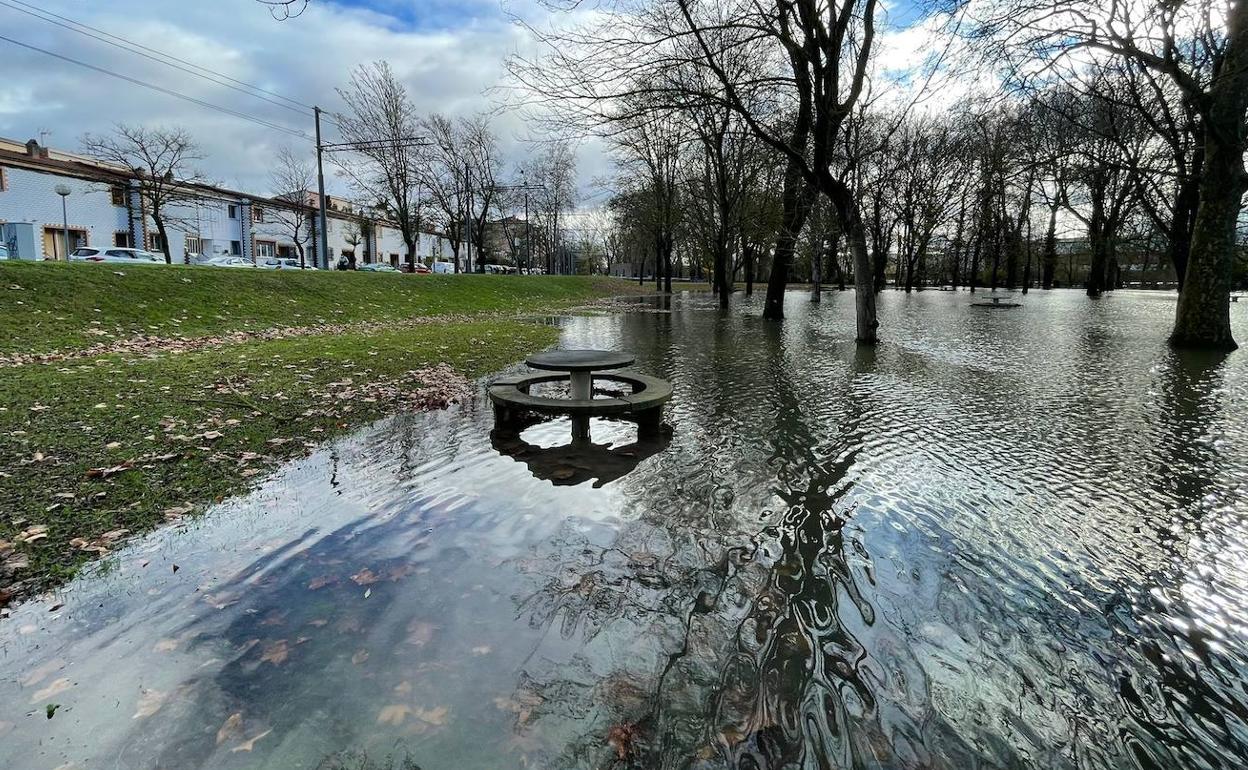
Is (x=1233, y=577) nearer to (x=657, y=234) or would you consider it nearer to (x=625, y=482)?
(x=625, y=482)

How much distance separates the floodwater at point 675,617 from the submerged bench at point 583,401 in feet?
1.52

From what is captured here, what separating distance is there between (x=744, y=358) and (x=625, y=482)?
7.22m

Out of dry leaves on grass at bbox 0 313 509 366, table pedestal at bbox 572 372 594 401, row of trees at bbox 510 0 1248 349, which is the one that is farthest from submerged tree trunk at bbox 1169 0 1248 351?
dry leaves on grass at bbox 0 313 509 366

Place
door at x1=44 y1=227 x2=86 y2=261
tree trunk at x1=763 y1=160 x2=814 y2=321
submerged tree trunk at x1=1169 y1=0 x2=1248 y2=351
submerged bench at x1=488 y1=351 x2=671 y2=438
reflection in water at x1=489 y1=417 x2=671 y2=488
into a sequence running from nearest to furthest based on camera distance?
→ reflection in water at x1=489 y1=417 x2=671 y2=488 < submerged bench at x1=488 y1=351 x2=671 y2=438 < submerged tree trunk at x1=1169 y1=0 x2=1248 y2=351 < tree trunk at x1=763 y1=160 x2=814 y2=321 < door at x1=44 y1=227 x2=86 y2=261

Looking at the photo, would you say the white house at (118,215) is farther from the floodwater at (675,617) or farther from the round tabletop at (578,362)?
the floodwater at (675,617)

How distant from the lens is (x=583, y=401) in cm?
586

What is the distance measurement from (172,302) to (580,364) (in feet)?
42.3

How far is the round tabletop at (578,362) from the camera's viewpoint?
6129 millimetres

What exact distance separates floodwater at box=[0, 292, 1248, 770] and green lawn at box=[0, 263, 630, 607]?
0.50 m

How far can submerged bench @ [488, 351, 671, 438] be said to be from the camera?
581cm

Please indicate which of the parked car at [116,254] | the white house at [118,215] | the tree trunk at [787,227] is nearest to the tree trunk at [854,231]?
the tree trunk at [787,227]

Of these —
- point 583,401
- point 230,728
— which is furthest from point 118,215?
point 230,728

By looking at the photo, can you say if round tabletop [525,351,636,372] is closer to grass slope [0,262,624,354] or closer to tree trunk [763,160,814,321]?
grass slope [0,262,624,354]

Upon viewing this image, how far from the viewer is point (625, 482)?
4766mm
